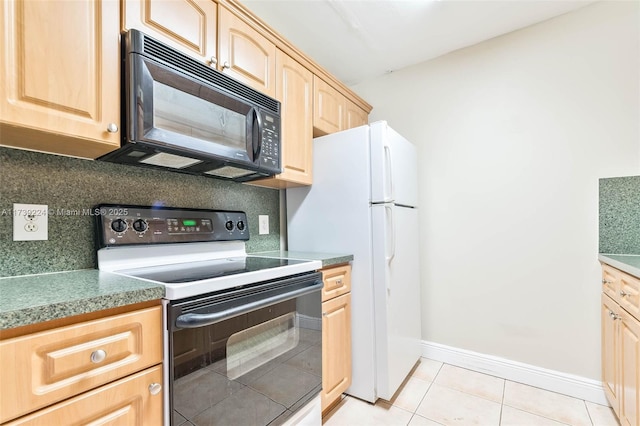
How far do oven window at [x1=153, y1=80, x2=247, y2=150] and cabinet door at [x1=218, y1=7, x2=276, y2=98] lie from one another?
228mm

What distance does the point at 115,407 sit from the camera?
2.56 ft

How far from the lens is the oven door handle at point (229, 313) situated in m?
0.89

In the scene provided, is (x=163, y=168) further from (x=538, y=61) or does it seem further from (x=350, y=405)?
(x=538, y=61)

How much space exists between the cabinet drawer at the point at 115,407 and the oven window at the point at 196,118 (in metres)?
0.86

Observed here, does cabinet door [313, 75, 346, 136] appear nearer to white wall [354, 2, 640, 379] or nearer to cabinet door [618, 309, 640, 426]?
white wall [354, 2, 640, 379]

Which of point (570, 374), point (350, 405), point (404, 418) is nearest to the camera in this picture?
point (404, 418)

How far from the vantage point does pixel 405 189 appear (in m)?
2.03

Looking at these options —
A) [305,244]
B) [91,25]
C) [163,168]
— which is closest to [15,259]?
[163,168]

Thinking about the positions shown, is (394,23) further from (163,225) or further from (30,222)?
(30,222)

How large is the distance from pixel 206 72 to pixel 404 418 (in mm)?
2030

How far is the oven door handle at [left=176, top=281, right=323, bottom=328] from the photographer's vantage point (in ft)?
2.91

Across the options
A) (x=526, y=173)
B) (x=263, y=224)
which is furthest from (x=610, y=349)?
(x=263, y=224)

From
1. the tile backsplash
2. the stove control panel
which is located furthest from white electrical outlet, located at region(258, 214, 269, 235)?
the tile backsplash

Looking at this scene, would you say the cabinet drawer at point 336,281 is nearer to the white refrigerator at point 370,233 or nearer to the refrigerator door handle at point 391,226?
the white refrigerator at point 370,233
